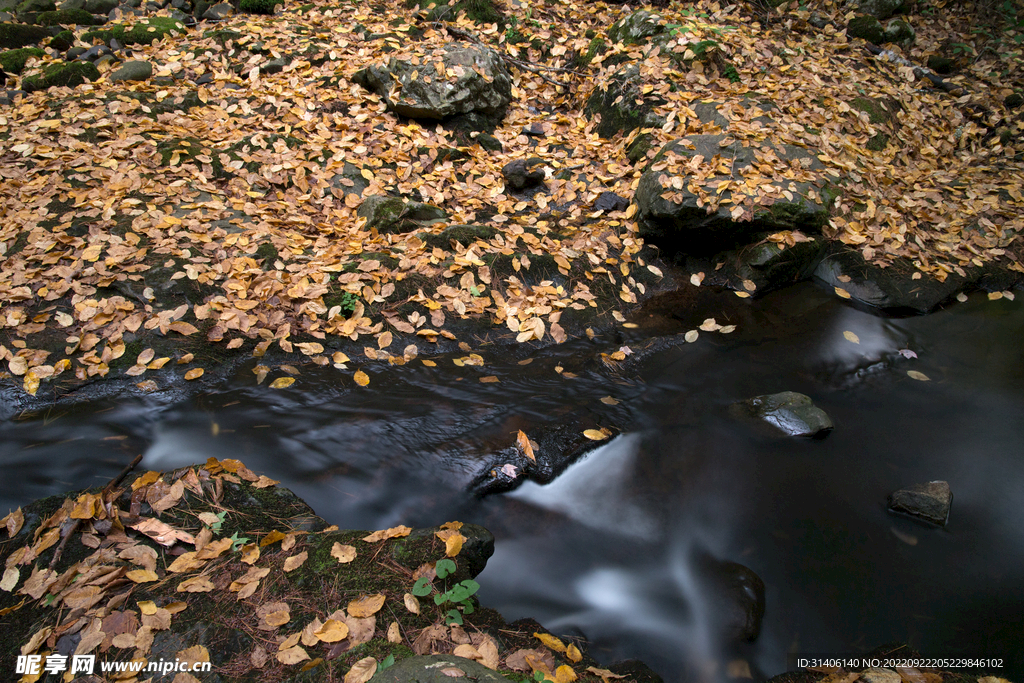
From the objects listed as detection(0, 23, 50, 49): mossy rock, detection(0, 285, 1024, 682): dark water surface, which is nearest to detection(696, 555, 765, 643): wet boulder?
detection(0, 285, 1024, 682): dark water surface

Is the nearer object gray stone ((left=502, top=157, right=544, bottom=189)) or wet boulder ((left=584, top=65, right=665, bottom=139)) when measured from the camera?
gray stone ((left=502, top=157, right=544, bottom=189))

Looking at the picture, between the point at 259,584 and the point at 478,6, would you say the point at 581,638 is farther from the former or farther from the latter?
the point at 478,6

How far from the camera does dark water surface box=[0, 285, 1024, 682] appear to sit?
3.09 m

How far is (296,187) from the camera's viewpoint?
600cm

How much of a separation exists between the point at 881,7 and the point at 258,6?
10427 millimetres

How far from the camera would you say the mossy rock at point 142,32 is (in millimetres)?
7438

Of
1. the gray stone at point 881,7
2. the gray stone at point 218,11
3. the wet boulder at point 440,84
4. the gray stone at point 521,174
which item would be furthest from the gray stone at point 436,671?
the gray stone at point 881,7

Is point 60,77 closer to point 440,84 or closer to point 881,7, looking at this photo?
point 440,84

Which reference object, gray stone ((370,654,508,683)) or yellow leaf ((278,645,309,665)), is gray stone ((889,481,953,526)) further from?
yellow leaf ((278,645,309,665))

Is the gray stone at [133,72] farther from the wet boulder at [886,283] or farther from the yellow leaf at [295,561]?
the wet boulder at [886,283]

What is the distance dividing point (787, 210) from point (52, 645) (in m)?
6.45

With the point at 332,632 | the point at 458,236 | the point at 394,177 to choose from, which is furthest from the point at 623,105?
the point at 332,632

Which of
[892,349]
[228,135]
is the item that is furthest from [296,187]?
[892,349]

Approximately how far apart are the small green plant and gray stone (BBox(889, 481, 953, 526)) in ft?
10.1
